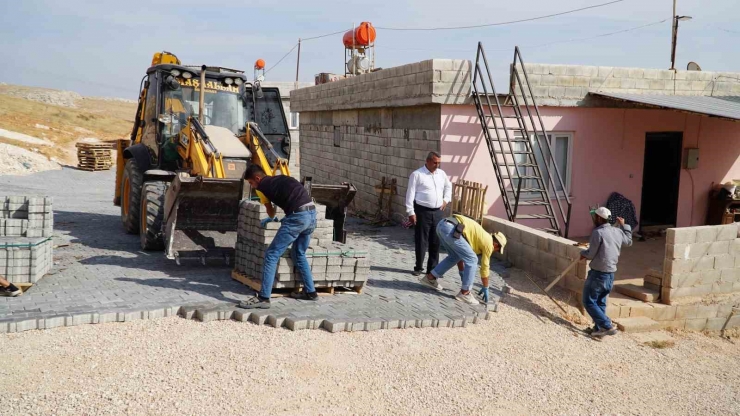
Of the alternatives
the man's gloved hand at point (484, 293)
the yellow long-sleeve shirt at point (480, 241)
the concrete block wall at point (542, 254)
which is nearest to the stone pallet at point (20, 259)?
the yellow long-sleeve shirt at point (480, 241)

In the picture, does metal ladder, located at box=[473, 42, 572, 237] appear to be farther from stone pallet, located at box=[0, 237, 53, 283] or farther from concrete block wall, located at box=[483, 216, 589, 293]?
stone pallet, located at box=[0, 237, 53, 283]

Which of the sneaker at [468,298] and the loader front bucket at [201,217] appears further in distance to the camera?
the loader front bucket at [201,217]

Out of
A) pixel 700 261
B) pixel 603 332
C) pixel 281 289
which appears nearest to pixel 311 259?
pixel 281 289

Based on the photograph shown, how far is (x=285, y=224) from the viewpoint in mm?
7391

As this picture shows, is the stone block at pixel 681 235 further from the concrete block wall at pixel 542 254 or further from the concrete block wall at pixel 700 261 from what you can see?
the concrete block wall at pixel 542 254

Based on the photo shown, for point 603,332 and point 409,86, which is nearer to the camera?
point 603,332

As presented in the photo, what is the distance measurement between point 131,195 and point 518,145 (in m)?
7.20

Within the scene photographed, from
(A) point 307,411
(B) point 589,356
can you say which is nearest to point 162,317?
(A) point 307,411

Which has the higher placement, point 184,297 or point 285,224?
point 285,224

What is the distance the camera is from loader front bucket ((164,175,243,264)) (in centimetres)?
887

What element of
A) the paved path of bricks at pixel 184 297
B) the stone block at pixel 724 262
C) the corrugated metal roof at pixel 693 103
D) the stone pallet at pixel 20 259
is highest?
the corrugated metal roof at pixel 693 103

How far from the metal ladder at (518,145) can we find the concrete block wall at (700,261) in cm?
226

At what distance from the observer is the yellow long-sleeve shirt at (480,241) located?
26.6ft

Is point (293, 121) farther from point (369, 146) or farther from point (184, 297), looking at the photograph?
point (184, 297)
